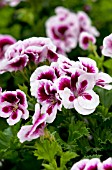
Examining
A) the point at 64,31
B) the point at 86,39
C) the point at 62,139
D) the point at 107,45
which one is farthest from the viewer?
the point at 64,31

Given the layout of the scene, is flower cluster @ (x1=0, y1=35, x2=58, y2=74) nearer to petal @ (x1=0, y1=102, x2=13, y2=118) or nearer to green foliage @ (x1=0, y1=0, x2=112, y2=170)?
green foliage @ (x1=0, y1=0, x2=112, y2=170)

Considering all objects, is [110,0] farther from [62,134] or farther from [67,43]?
[62,134]

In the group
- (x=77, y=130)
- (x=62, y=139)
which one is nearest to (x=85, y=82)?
(x=77, y=130)

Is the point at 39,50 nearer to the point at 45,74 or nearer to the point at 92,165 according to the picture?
the point at 45,74

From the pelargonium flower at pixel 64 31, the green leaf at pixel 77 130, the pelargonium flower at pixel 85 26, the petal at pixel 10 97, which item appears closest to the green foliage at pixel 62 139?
the green leaf at pixel 77 130

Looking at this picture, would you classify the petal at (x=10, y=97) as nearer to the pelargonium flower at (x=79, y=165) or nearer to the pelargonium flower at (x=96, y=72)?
the pelargonium flower at (x=96, y=72)

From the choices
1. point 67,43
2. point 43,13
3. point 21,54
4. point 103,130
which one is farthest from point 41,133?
point 43,13
